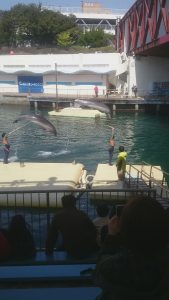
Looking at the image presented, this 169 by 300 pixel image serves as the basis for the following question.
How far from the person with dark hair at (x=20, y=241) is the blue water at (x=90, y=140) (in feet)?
49.3

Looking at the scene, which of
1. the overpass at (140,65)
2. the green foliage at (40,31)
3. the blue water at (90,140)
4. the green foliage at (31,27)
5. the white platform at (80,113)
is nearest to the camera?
the blue water at (90,140)

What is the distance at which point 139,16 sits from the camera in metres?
50.8

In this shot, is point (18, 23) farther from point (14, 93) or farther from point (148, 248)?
point (148, 248)

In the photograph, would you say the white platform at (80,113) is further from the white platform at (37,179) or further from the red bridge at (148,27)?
the white platform at (37,179)

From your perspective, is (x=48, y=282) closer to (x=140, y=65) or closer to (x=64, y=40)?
(x=140, y=65)

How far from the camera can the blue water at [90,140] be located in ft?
85.1

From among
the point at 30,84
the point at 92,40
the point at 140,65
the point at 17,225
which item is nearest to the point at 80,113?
the point at 140,65

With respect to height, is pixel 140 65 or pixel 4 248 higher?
pixel 140 65

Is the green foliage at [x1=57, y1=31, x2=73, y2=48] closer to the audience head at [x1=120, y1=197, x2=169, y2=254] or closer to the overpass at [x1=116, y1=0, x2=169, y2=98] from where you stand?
the overpass at [x1=116, y1=0, x2=169, y2=98]

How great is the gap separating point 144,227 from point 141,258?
224mm

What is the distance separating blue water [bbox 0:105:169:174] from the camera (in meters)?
26.0

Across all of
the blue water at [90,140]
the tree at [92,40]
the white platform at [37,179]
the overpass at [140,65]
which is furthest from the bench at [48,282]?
the tree at [92,40]

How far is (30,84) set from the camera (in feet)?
221

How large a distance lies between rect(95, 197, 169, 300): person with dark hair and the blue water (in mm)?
18259
